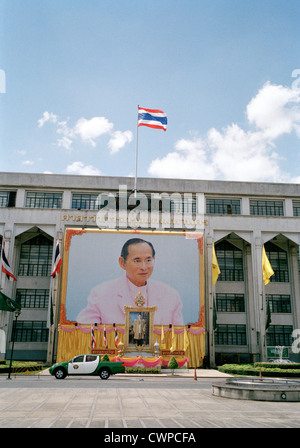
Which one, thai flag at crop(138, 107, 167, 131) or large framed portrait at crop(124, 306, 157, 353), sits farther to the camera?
thai flag at crop(138, 107, 167, 131)

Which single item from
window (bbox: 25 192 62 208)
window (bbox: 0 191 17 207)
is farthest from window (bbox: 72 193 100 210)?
window (bbox: 0 191 17 207)

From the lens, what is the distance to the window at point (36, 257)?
4247 cm

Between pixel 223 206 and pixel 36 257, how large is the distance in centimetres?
2162

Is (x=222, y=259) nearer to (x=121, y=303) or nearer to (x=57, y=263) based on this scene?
(x=121, y=303)

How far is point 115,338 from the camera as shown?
36094 millimetres

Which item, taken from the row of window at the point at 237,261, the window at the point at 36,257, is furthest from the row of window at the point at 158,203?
the window at the point at 36,257

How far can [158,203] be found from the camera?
45.2 metres

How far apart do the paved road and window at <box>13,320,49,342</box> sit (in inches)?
943

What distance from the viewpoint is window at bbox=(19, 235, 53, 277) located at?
42469 millimetres

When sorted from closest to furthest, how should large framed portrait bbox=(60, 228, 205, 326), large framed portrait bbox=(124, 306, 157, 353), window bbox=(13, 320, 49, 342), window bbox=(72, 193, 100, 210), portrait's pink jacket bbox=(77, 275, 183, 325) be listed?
1. large framed portrait bbox=(124, 306, 157, 353)
2. portrait's pink jacket bbox=(77, 275, 183, 325)
3. large framed portrait bbox=(60, 228, 205, 326)
4. window bbox=(13, 320, 49, 342)
5. window bbox=(72, 193, 100, 210)

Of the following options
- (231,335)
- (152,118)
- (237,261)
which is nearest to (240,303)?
(231,335)

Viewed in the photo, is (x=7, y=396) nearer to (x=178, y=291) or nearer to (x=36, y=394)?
(x=36, y=394)

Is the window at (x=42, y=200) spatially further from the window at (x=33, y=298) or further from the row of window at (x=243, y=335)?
the row of window at (x=243, y=335)

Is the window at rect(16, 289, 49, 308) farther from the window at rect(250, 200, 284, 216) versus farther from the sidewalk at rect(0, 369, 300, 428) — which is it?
the window at rect(250, 200, 284, 216)
